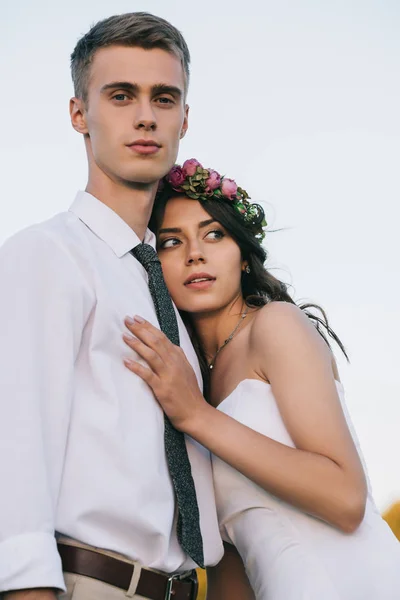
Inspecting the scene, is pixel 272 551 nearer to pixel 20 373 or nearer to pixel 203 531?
pixel 203 531

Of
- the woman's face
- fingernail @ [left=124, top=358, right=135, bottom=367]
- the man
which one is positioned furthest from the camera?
the woman's face

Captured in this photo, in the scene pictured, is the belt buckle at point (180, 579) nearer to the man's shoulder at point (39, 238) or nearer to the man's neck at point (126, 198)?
the man's shoulder at point (39, 238)

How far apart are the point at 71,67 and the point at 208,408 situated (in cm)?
168

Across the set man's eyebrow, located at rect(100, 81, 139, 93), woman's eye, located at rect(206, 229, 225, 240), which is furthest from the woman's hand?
woman's eye, located at rect(206, 229, 225, 240)

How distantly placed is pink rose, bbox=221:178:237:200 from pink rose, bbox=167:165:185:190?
209 millimetres

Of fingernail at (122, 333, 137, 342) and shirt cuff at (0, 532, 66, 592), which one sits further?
fingernail at (122, 333, 137, 342)

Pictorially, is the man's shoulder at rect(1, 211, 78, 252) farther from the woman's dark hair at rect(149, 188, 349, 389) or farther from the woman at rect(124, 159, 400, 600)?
the woman's dark hair at rect(149, 188, 349, 389)

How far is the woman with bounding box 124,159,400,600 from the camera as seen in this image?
9.64 feet

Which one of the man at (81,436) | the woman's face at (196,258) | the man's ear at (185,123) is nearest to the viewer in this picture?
the man at (81,436)

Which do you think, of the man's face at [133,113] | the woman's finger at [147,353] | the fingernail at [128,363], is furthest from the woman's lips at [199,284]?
the fingernail at [128,363]

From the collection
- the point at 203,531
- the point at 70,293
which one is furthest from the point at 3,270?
the point at 203,531

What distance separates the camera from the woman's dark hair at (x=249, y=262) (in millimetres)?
3898

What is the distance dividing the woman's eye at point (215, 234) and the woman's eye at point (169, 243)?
0.53 ft

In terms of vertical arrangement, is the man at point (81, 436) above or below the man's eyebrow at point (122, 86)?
below
